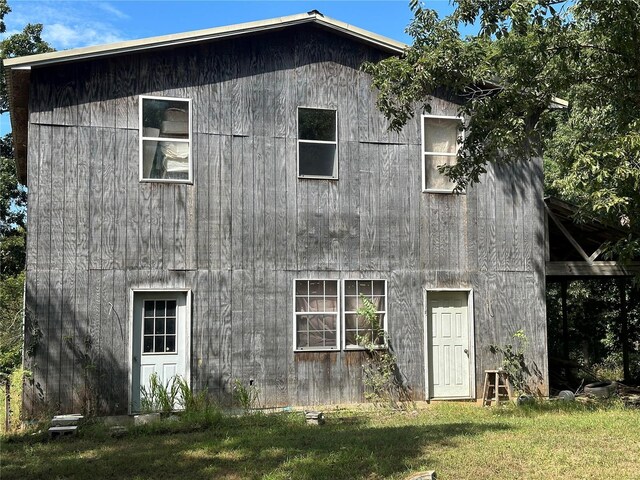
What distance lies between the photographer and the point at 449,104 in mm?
12898

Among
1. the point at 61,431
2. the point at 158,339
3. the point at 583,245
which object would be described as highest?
the point at 583,245

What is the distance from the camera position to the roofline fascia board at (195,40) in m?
10.6

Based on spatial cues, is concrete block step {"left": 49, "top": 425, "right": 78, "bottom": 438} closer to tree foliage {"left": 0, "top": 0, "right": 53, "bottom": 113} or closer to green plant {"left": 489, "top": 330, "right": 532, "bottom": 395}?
green plant {"left": 489, "top": 330, "right": 532, "bottom": 395}

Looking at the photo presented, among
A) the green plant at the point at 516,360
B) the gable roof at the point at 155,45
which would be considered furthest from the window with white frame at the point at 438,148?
the green plant at the point at 516,360

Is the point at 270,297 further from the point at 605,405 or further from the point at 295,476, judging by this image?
the point at 605,405

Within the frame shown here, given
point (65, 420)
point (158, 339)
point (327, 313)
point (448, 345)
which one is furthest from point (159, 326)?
point (448, 345)

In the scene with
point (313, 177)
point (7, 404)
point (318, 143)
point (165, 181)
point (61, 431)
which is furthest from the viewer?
point (318, 143)

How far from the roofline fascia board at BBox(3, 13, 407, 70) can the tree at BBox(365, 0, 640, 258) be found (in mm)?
1571

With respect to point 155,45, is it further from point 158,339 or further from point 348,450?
point 348,450

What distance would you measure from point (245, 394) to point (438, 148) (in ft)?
19.1

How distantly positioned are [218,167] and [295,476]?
6.34m

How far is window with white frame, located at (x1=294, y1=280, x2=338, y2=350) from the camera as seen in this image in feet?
38.6

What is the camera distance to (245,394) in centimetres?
1115

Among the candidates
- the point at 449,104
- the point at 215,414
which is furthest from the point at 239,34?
the point at 215,414
